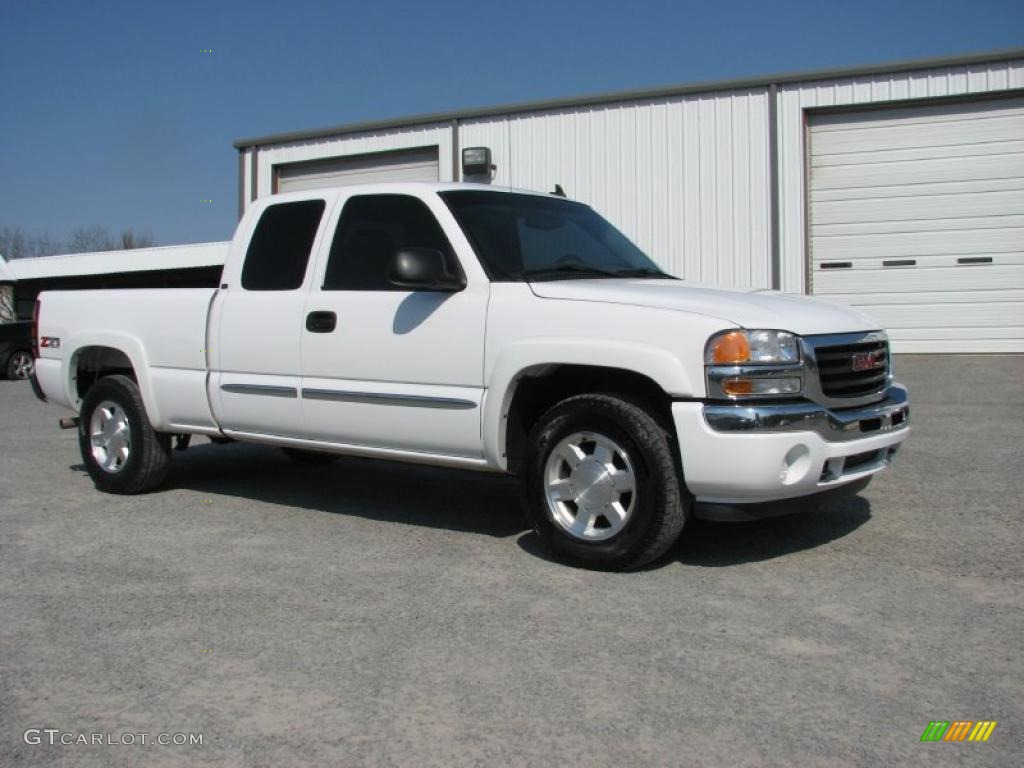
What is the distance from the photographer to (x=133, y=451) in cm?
700

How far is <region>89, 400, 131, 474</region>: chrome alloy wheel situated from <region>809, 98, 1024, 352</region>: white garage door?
1058 centimetres

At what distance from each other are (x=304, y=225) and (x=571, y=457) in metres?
2.38

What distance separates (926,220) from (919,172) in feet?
2.17

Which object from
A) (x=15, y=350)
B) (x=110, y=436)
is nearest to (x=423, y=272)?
(x=110, y=436)

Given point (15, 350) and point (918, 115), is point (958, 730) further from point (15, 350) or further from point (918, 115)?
point (15, 350)

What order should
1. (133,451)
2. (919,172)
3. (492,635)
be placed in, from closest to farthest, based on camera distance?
(492,635) < (133,451) < (919,172)

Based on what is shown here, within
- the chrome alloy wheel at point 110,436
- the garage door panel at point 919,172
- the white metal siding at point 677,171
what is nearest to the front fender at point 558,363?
the chrome alloy wheel at point 110,436

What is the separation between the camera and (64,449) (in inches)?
373

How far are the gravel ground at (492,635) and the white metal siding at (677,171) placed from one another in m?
8.87

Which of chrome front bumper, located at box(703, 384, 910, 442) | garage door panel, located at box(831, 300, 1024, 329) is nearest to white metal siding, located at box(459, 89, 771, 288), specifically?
garage door panel, located at box(831, 300, 1024, 329)

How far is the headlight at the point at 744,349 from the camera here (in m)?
4.57

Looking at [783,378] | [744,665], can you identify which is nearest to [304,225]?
[783,378]

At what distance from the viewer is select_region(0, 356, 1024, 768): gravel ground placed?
10.2 ft

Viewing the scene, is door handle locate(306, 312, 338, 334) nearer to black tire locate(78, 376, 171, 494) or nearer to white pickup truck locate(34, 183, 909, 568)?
white pickup truck locate(34, 183, 909, 568)
